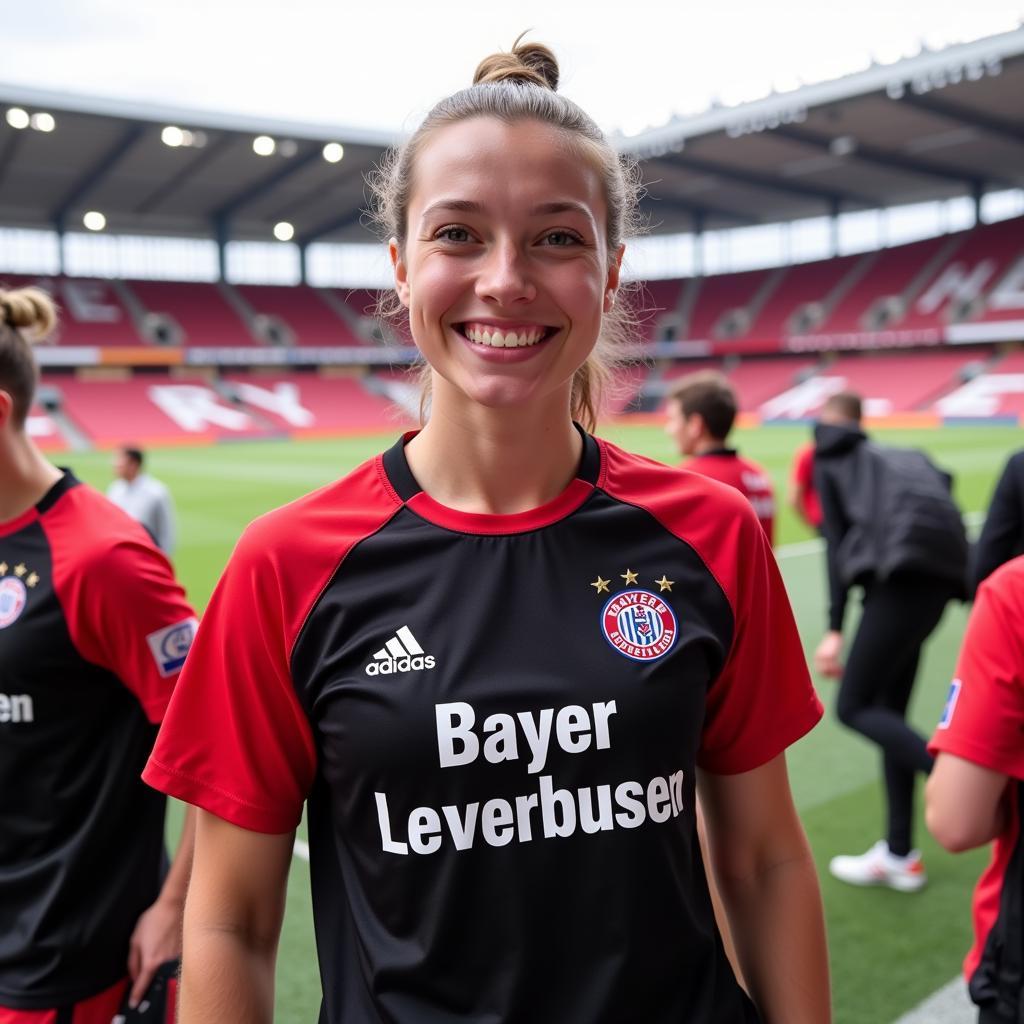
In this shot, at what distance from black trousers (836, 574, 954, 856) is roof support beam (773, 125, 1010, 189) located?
30264mm

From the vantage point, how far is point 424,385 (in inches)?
77.4

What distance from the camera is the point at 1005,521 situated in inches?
147

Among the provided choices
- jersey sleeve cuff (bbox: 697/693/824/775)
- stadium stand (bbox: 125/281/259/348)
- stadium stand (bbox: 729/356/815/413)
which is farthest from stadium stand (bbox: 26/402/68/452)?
jersey sleeve cuff (bbox: 697/693/824/775)

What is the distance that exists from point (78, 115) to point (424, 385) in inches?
1157

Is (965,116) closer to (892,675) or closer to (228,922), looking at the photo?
(892,675)

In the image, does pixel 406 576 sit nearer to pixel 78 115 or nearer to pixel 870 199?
pixel 78 115

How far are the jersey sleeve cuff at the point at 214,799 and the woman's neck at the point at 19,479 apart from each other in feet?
3.34

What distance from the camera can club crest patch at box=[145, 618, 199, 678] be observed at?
2146 mm

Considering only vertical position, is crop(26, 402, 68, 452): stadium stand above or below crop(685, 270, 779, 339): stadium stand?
below

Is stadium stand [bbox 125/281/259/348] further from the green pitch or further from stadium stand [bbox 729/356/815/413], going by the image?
the green pitch

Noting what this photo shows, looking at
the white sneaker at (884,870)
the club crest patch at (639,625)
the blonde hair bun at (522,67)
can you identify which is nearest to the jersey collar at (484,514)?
the club crest patch at (639,625)

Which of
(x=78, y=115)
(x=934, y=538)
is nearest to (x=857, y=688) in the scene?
(x=934, y=538)

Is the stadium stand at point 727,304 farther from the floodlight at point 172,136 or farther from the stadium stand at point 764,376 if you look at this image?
the floodlight at point 172,136

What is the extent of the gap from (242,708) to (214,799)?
0.45 feet
